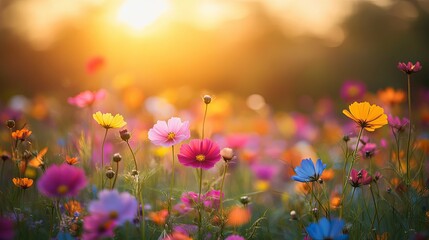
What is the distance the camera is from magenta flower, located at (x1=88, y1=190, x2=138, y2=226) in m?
0.97

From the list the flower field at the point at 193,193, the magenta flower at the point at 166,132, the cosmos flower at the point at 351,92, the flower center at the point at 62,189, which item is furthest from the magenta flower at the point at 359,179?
the cosmos flower at the point at 351,92

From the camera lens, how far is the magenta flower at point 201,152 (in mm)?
1336

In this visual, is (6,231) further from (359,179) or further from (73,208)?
(359,179)

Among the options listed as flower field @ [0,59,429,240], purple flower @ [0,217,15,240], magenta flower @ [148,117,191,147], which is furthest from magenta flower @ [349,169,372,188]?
purple flower @ [0,217,15,240]

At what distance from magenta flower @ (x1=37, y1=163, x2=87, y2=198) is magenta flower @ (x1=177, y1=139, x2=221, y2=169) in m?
0.36

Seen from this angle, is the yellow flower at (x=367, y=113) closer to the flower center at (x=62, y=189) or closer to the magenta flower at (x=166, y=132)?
the magenta flower at (x=166, y=132)

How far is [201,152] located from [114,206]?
417mm

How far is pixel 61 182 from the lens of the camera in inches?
41.2

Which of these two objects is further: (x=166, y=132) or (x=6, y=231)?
(x=166, y=132)

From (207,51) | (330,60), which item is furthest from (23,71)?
(330,60)

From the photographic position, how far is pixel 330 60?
8094 millimetres

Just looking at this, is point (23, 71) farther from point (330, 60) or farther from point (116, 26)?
point (330, 60)

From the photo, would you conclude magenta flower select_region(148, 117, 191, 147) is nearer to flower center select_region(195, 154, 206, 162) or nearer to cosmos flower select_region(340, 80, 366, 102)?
flower center select_region(195, 154, 206, 162)

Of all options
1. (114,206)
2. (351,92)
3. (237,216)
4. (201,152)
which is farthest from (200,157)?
(351,92)
